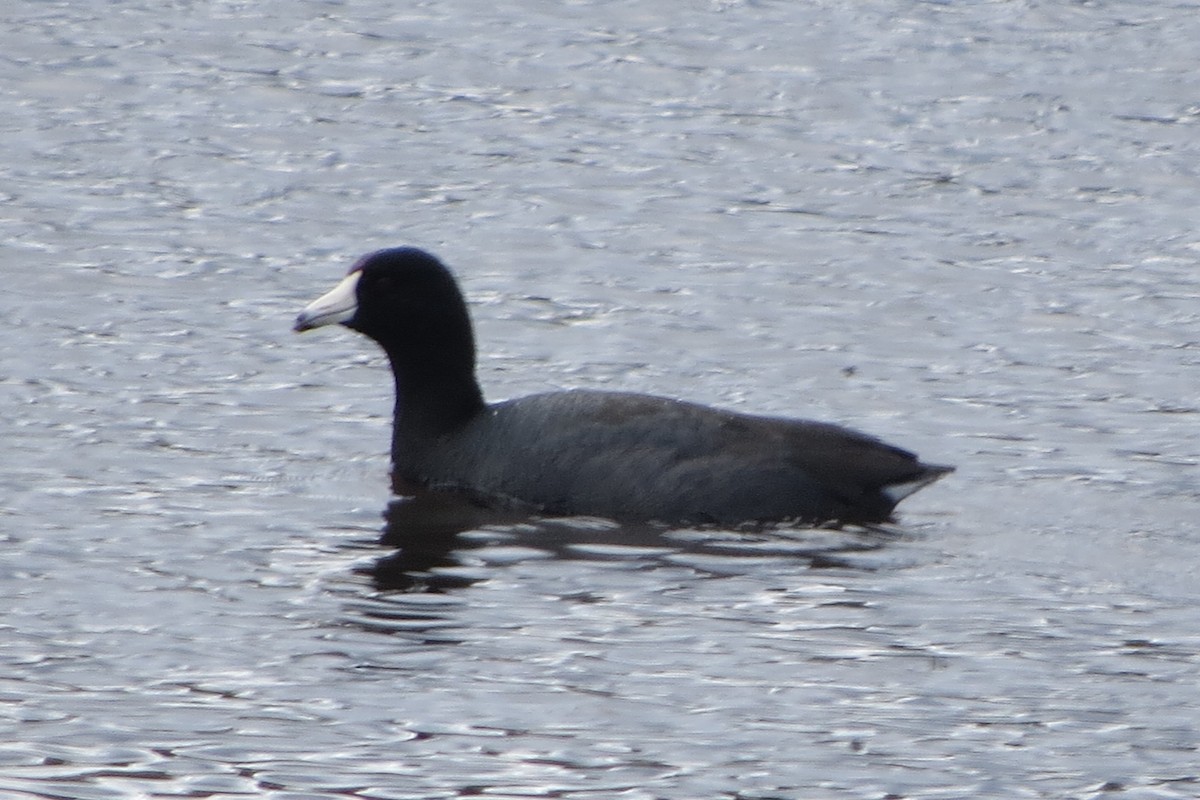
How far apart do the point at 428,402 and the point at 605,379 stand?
162 centimetres

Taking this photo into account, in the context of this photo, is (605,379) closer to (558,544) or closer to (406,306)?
(406,306)

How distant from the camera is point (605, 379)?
11.8 metres

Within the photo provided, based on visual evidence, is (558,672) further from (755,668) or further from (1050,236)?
(1050,236)

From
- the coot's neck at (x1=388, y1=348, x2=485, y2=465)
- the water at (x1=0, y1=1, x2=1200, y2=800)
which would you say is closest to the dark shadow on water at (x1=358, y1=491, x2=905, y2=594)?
the water at (x1=0, y1=1, x2=1200, y2=800)

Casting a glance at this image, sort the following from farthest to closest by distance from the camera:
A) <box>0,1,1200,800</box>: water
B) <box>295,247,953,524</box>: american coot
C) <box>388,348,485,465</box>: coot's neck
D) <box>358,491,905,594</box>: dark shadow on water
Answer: <box>388,348,485,465</box>: coot's neck, <box>295,247,953,524</box>: american coot, <box>358,491,905,594</box>: dark shadow on water, <box>0,1,1200,800</box>: water

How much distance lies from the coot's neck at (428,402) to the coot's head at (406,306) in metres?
0.04

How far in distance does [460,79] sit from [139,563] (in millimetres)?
9601

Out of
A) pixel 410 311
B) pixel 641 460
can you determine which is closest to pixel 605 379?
pixel 410 311

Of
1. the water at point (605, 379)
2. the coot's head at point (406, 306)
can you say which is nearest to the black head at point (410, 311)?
the coot's head at point (406, 306)

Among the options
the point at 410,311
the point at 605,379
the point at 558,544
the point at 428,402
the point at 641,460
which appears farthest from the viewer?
the point at 605,379

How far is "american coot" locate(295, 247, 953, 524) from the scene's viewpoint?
958 centimetres

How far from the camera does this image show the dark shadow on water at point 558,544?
888cm

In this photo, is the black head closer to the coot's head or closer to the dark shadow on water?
the coot's head

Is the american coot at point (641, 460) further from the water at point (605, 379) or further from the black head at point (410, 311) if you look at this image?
the water at point (605, 379)
